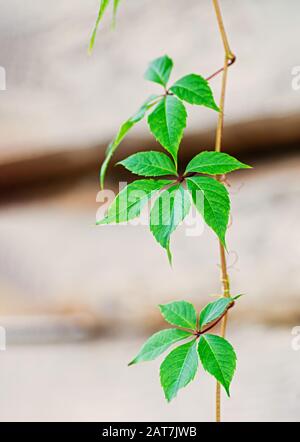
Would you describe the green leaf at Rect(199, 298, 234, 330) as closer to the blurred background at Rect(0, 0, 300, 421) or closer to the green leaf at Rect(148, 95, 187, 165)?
the green leaf at Rect(148, 95, 187, 165)

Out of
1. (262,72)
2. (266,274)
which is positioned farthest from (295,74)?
(266,274)

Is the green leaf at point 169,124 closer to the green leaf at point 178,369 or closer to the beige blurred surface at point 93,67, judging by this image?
the green leaf at point 178,369

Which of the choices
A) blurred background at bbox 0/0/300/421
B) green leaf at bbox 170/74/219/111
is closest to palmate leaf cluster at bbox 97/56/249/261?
green leaf at bbox 170/74/219/111

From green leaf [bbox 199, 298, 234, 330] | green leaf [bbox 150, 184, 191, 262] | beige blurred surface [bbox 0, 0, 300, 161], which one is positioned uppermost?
beige blurred surface [bbox 0, 0, 300, 161]

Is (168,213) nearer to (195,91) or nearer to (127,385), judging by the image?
(195,91)

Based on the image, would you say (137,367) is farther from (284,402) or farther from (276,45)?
(276,45)

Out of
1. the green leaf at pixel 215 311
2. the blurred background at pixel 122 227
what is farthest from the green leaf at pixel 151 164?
the blurred background at pixel 122 227
